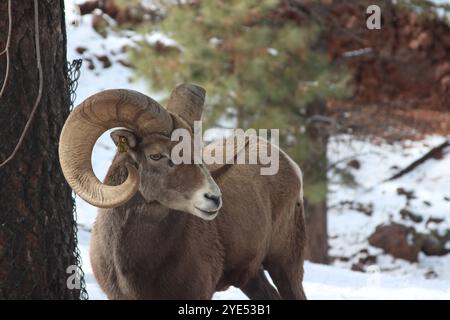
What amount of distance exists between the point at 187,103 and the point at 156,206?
71cm

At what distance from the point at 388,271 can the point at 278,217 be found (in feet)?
26.8

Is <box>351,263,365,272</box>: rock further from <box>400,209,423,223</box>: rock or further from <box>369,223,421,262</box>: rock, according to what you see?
<box>400,209,423,223</box>: rock

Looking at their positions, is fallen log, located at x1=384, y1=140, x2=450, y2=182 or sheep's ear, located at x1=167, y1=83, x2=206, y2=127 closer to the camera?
Result: sheep's ear, located at x1=167, y1=83, x2=206, y2=127

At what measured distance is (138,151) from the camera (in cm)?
556

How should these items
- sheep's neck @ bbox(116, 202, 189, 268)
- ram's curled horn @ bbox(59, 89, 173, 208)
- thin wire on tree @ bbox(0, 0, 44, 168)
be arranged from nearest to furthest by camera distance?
thin wire on tree @ bbox(0, 0, 44, 168), ram's curled horn @ bbox(59, 89, 173, 208), sheep's neck @ bbox(116, 202, 189, 268)

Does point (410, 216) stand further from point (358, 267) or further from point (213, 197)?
point (213, 197)

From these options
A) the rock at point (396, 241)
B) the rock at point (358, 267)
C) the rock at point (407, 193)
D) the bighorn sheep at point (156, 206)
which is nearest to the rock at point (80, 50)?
the rock at point (407, 193)

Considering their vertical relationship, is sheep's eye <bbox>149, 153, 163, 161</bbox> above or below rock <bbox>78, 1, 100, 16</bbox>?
below

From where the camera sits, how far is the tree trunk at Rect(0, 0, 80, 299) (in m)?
5.34

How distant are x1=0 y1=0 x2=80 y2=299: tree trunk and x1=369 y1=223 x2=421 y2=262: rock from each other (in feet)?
34.0

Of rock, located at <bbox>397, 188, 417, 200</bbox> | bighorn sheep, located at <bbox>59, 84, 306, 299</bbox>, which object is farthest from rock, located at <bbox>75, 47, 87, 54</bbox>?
bighorn sheep, located at <bbox>59, 84, 306, 299</bbox>

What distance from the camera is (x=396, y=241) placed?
1546 cm

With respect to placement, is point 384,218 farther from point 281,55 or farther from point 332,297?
point 332,297

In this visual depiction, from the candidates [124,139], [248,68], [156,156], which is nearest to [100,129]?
[124,139]
